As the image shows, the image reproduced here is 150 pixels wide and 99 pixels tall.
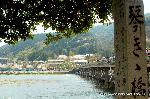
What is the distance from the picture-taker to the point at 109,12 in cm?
1114

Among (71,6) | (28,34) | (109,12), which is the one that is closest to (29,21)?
(28,34)

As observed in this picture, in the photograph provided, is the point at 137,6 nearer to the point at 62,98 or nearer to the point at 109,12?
the point at 109,12

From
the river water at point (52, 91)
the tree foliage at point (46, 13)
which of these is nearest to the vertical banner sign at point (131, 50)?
the tree foliage at point (46, 13)

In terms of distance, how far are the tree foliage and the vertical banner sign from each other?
1.61 metres

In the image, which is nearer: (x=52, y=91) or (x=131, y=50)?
(x=131, y=50)

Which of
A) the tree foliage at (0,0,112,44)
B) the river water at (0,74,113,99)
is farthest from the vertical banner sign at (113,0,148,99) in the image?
the river water at (0,74,113,99)

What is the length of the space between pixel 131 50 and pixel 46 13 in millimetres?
2956

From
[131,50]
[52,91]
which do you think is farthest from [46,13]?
[52,91]

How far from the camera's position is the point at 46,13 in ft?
35.6

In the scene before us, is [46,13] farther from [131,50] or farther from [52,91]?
[52,91]

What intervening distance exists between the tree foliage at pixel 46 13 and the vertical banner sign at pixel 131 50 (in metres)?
1.61

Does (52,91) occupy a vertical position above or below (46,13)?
below

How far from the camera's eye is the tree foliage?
1038 centimetres

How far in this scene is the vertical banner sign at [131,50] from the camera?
29.1 ft
